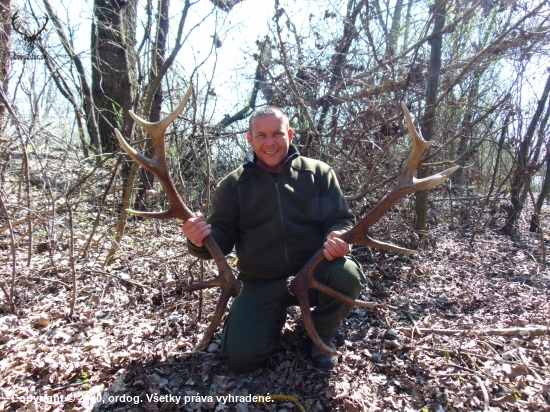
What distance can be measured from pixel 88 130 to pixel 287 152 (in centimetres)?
500

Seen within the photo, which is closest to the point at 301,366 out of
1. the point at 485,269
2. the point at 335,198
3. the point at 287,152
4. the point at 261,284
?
the point at 261,284

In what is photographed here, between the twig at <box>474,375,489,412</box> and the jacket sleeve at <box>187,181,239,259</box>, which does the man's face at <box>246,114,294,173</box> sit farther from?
the twig at <box>474,375,489,412</box>

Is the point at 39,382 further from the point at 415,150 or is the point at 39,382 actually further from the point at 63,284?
the point at 415,150

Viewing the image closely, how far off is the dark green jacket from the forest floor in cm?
69

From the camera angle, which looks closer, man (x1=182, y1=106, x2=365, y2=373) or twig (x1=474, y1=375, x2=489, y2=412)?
twig (x1=474, y1=375, x2=489, y2=412)

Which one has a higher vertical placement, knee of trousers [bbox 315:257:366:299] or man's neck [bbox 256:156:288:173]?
man's neck [bbox 256:156:288:173]

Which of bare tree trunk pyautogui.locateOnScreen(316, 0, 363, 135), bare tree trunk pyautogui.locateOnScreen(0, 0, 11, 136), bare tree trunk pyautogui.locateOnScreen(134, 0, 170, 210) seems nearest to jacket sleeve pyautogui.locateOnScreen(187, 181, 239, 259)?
bare tree trunk pyautogui.locateOnScreen(134, 0, 170, 210)

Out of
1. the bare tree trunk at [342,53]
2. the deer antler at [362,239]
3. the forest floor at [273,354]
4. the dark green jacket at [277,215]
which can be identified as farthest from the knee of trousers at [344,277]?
the bare tree trunk at [342,53]

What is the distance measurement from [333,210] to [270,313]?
3.01 ft

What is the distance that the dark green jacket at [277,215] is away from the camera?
117 inches

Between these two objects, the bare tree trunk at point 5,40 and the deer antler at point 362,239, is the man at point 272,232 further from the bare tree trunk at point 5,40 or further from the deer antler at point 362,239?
the bare tree trunk at point 5,40

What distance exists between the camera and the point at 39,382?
8.46ft

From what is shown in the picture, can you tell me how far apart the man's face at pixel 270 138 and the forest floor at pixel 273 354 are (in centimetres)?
141

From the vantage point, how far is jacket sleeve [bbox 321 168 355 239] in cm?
305
